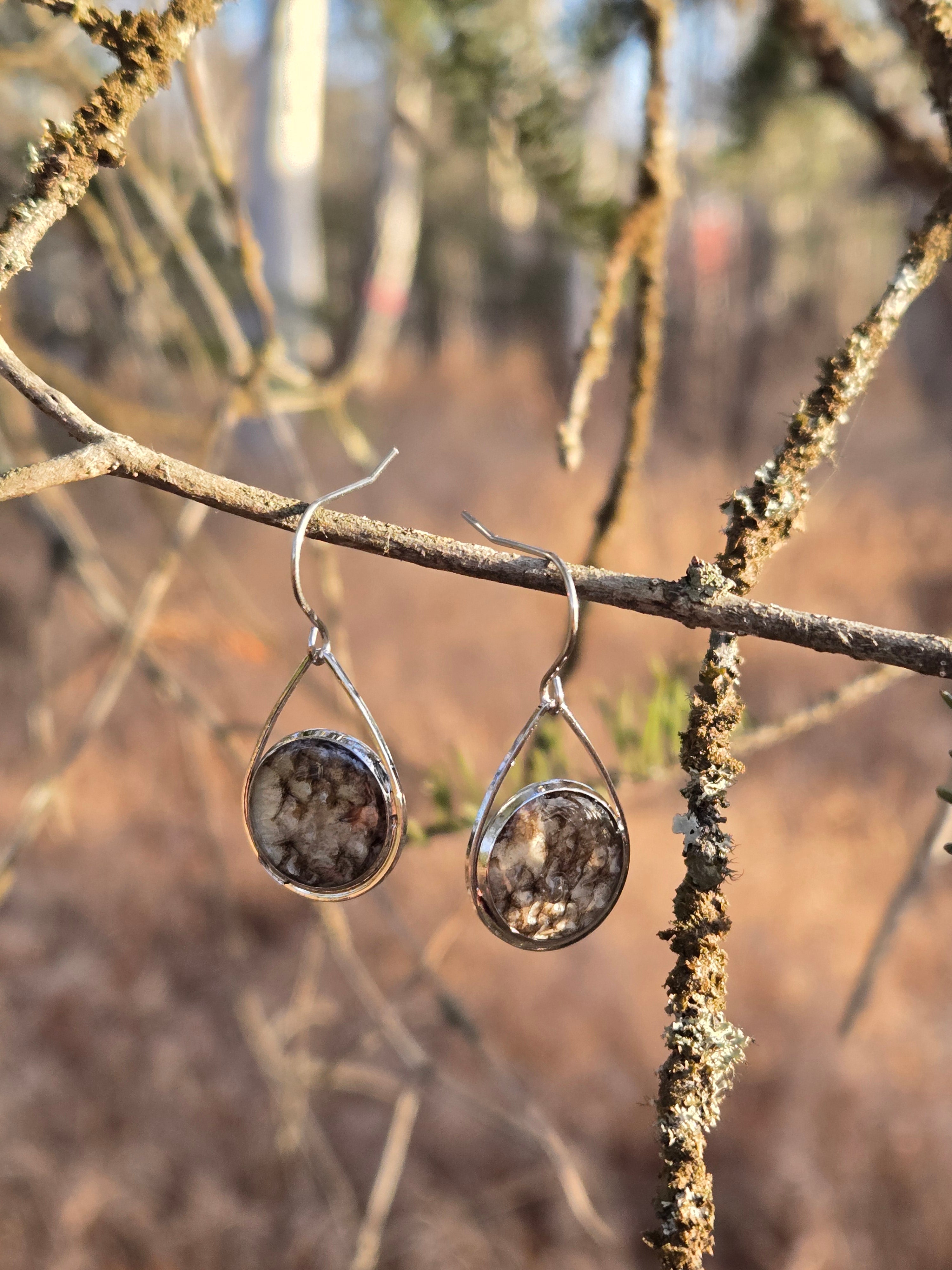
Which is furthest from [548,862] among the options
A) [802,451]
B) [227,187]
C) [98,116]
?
[227,187]

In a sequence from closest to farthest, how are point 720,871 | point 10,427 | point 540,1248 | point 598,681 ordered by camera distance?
point 720,871 → point 10,427 → point 540,1248 → point 598,681

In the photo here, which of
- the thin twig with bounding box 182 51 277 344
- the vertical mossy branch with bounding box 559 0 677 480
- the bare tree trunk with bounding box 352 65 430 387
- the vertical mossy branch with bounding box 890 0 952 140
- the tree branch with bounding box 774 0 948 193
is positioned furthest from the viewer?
the bare tree trunk with bounding box 352 65 430 387

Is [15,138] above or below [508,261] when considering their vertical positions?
below

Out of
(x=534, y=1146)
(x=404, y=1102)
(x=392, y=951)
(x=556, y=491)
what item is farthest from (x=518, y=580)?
(x=556, y=491)

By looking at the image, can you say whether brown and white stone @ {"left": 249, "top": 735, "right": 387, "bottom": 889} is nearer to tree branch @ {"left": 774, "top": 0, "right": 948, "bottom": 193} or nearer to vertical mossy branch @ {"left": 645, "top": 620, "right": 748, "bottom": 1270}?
vertical mossy branch @ {"left": 645, "top": 620, "right": 748, "bottom": 1270}

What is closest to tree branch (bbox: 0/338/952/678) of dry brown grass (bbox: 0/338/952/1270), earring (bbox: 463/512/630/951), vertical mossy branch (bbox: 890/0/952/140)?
earring (bbox: 463/512/630/951)

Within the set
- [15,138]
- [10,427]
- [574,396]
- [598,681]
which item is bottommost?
[574,396]

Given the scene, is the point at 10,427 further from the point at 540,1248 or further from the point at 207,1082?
the point at 540,1248
